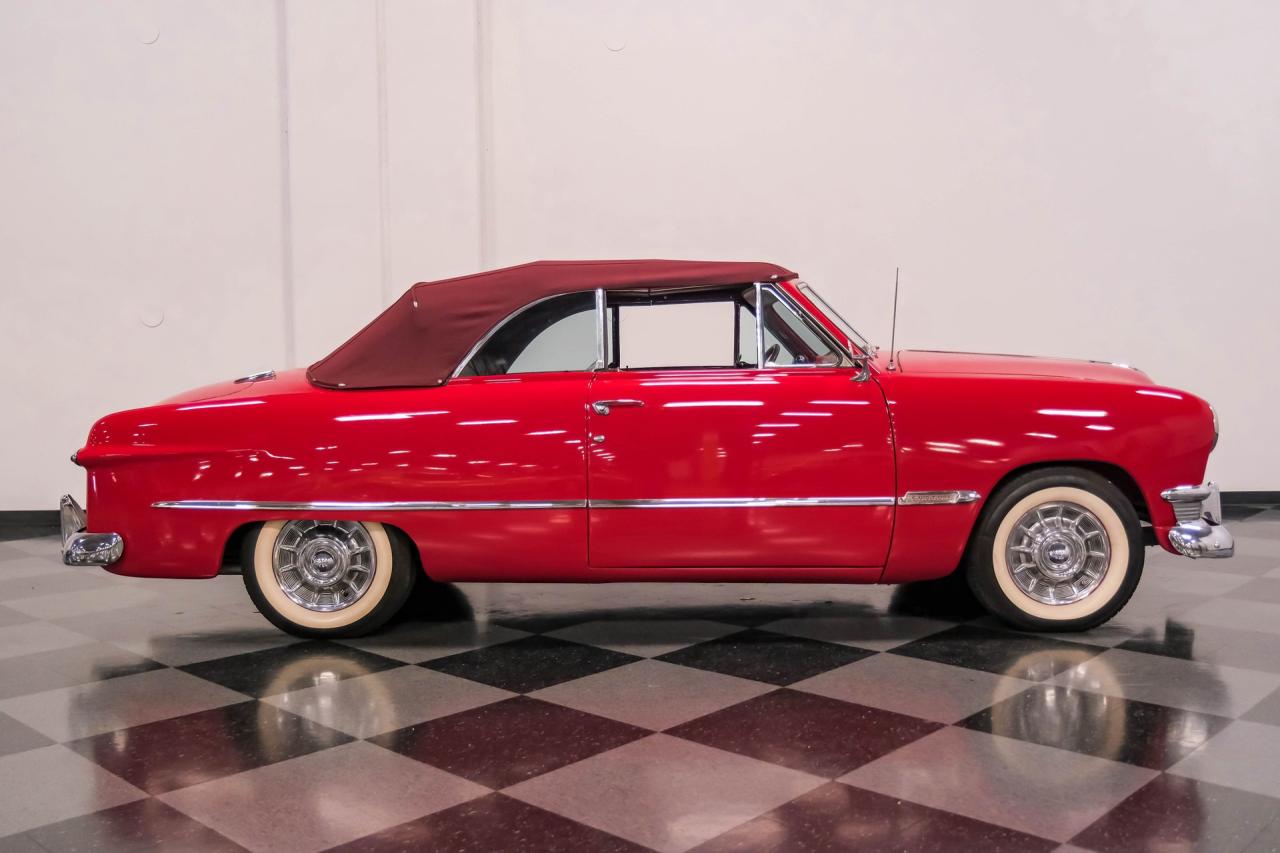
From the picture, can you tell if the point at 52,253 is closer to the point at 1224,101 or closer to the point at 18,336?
the point at 18,336

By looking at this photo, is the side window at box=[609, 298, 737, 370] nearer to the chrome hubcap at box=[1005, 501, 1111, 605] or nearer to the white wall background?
the chrome hubcap at box=[1005, 501, 1111, 605]

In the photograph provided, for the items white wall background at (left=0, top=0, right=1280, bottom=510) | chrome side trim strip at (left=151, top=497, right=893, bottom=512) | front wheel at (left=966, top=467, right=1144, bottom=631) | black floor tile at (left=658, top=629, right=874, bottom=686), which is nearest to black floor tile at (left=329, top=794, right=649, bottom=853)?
black floor tile at (left=658, top=629, right=874, bottom=686)

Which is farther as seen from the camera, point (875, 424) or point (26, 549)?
point (26, 549)

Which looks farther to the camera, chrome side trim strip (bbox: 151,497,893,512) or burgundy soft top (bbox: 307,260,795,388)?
burgundy soft top (bbox: 307,260,795,388)

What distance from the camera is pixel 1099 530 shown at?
4.06 meters

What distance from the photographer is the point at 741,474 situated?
3.98 metres

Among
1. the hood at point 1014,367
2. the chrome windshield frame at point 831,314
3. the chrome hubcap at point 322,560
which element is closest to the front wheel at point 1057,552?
the hood at point 1014,367

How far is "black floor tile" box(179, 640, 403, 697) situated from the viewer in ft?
12.1

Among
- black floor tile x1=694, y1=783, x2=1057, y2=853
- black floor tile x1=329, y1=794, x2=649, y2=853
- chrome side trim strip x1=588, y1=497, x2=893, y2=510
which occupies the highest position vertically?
chrome side trim strip x1=588, y1=497, x2=893, y2=510

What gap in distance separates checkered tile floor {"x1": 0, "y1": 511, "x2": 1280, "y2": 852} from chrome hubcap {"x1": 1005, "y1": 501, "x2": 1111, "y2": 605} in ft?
0.76

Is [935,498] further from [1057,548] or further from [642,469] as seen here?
[642,469]

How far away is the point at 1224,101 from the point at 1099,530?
4529 mm

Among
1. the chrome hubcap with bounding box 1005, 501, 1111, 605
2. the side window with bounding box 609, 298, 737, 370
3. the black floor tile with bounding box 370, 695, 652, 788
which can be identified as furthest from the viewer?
the side window with bounding box 609, 298, 737, 370

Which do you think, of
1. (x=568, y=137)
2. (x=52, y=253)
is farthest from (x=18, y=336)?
(x=568, y=137)
